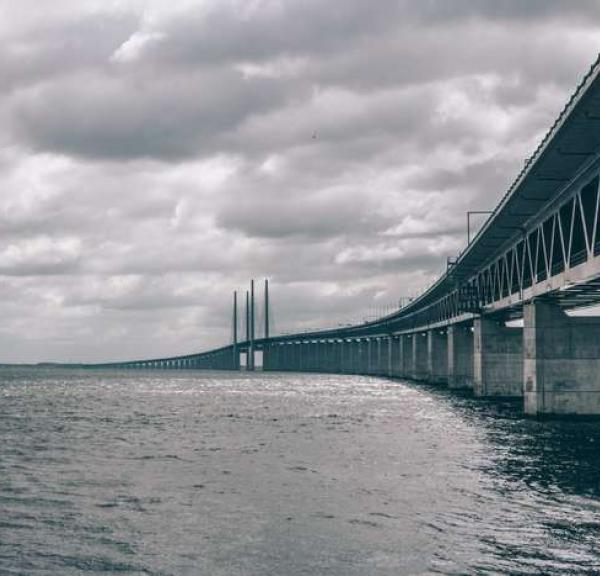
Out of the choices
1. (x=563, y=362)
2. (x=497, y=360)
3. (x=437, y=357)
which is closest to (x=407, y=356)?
(x=437, y=357)

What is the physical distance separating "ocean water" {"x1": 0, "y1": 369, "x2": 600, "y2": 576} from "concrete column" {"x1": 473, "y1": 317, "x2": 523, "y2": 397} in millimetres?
30768

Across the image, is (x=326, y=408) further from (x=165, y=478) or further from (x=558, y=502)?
(x=558, y=502)

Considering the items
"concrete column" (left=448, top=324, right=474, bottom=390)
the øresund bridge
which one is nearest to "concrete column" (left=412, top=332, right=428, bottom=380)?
"concrete column" (left=448, top=324, right=474, bottom=390)

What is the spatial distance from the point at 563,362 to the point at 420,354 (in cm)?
9220

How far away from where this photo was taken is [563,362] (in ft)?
178

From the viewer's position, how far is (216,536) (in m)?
20.8

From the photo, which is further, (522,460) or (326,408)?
(326,408)

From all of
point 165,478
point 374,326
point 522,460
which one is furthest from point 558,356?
point 374,326

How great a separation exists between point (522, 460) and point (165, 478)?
47.0 feet

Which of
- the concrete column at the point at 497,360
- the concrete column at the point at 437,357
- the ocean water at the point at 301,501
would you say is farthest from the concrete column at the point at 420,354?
the ocean water at the point at 301,501

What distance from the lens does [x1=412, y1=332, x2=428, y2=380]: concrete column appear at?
145 meters

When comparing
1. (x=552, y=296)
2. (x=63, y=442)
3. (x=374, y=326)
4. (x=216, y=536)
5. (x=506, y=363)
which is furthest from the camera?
(x=374, y=326)

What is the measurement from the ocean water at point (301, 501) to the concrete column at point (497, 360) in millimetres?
30768

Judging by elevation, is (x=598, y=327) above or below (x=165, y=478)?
above
